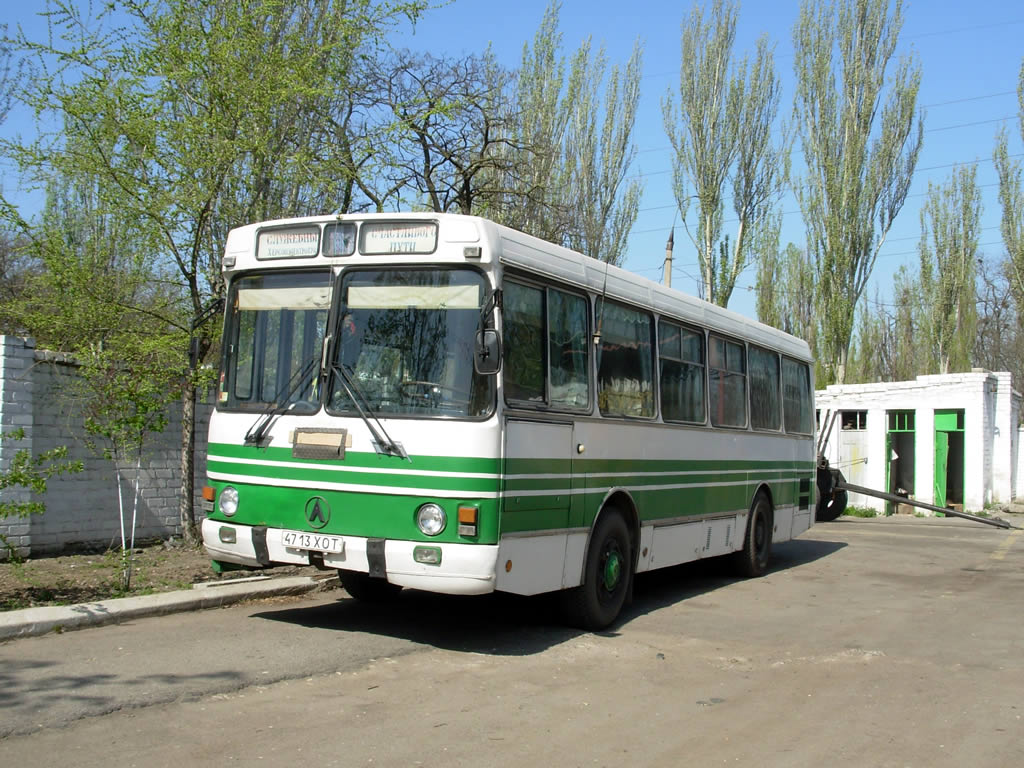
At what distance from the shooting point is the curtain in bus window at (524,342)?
7.64 meters

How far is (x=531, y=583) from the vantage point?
7.73 meters

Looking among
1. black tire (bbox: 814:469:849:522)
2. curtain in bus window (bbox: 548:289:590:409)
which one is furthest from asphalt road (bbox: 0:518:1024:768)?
black tire (bbox: 814:469:849:522)

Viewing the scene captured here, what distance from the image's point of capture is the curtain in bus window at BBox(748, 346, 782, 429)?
42.8 feet

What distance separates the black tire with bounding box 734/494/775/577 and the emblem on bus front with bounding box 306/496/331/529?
6808 mm

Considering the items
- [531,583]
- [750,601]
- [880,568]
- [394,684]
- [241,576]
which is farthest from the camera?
[880,568]

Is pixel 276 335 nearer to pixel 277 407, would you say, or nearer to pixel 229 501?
pixel 277 407

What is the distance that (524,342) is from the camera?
25.8 ft

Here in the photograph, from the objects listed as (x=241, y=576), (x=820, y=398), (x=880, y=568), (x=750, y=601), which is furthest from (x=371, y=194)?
(x=820, y=398)

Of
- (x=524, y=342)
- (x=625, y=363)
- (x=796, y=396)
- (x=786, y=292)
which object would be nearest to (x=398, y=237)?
(x=524, y=342)

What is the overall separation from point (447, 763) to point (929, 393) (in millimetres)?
25101

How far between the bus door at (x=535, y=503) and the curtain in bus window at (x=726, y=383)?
3794mm

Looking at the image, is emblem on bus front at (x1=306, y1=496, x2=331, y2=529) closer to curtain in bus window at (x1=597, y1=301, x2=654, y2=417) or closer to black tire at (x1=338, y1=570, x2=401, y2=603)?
black tire at (x1=338, y1=570, x2=401, y2=603)

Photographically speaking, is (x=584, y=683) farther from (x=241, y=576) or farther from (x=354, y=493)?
(x=241, y=576)

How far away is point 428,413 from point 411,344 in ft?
1.73
